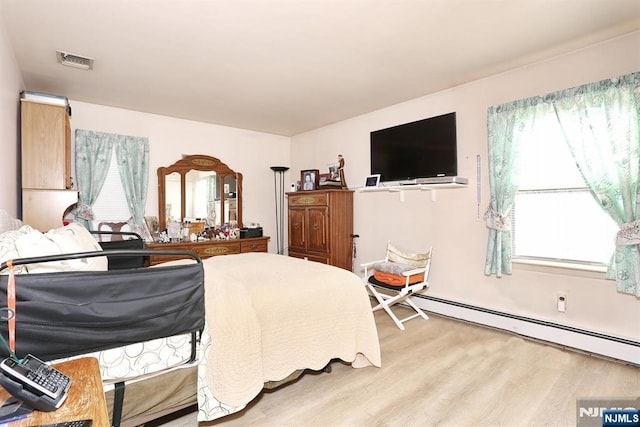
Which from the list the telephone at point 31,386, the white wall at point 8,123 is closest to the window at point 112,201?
the white wall at point 8,123

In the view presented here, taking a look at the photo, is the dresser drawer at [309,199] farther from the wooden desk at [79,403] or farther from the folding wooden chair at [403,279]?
the wooden desk at [79,403]

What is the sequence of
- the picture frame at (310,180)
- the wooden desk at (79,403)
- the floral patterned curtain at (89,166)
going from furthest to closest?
the picture frame at (310,180)
the floral patterned curtain at (89,166)
the wooden desk at (79,403)

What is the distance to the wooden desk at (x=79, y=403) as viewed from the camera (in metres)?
0.83

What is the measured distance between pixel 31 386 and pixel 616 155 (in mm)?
3559

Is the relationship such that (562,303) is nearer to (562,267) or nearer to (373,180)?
(562,267)

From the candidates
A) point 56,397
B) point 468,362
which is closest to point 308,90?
point 468,362

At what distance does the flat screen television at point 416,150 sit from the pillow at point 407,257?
2.76ft

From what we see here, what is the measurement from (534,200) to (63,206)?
14.4ft

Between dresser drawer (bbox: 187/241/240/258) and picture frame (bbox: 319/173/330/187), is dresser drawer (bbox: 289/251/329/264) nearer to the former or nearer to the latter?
dresser drawer (bbox: 187/241/240/258)

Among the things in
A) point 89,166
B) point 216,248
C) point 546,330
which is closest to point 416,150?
point 546,330

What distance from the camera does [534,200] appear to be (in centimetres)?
305

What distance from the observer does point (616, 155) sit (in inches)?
96.8

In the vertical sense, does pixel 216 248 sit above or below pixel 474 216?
below

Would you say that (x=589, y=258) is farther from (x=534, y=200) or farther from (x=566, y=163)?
(x=566, y=163)
